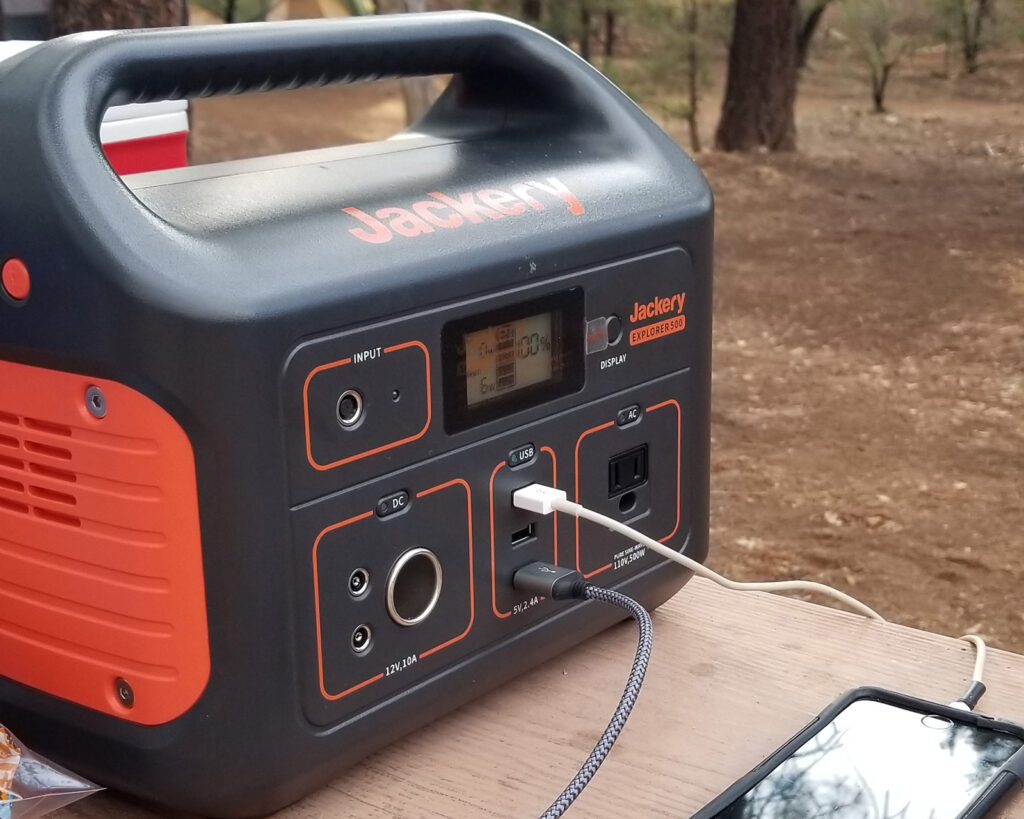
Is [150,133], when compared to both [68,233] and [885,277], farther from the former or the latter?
[885,277]

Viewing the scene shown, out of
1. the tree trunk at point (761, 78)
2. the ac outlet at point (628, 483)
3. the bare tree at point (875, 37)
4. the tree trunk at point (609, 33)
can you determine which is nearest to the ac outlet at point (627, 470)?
the ac outlet at point (628, 483)

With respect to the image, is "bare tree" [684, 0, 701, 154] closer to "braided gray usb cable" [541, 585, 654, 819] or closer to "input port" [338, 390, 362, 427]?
"braided gray usb cable" [541, 585, 654, 819]

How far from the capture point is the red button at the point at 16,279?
2.12 ft

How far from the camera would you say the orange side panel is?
630 millimetres

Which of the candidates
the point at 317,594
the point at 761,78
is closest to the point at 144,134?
the point at 317,594

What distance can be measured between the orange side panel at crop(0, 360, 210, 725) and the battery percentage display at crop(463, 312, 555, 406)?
7.3 inches

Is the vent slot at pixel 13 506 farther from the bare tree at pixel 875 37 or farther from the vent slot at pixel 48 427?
the bare tree at pixel 875 37

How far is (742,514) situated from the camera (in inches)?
113

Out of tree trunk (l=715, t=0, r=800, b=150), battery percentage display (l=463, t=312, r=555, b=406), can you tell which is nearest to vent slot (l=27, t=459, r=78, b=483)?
battery percentage display (l=463, t=312, r=555, b=406)

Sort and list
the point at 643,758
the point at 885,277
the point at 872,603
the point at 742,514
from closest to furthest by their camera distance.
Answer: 1. the point at 643,758
2. the point at 872,603
3. the point at 742,514
4. the point at 885,277

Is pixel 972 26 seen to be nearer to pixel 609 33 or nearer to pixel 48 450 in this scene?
pixel 609 33

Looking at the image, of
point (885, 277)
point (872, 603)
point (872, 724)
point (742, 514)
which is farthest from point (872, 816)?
point (885, 277)

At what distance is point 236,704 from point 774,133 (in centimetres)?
646

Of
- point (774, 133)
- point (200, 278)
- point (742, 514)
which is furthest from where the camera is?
point (774, 133)
